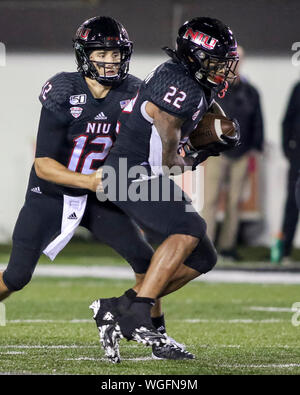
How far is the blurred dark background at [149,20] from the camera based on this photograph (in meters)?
11.2

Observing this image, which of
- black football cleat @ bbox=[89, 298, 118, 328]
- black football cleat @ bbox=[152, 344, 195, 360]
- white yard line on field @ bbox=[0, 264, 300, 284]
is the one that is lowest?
white yard line on field @ bbox=[0, 264, 300, 284]

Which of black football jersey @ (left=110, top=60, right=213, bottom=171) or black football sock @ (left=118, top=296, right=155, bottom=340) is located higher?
black football jersey @ (left=110, top=60, right=213, bottom=171)

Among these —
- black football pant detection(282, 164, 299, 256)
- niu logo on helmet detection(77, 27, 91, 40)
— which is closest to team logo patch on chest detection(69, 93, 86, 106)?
niu logo on helmet detection(77, 27, 91, 40)

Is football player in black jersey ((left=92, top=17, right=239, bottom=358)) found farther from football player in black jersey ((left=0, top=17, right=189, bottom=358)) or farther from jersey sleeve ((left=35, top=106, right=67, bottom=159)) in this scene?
jersey sleeve ((left=35, top=106, right=67, bottom=159))

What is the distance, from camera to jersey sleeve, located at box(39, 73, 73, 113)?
430cm

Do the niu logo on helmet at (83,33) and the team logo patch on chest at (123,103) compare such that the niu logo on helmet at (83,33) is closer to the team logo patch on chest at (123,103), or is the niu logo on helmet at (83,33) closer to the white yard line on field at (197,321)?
the team logo patch on chest at (123,103)

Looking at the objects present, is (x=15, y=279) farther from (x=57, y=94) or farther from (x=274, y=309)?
(x=274, y=309)

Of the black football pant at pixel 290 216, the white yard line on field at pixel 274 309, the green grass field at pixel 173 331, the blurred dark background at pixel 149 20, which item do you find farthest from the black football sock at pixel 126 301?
the blurred dark background at pixel 149 20

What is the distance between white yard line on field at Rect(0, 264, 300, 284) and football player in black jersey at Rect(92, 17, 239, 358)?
138 inches

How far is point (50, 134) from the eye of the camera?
434cm

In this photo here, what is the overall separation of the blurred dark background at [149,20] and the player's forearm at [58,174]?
23.3 ft

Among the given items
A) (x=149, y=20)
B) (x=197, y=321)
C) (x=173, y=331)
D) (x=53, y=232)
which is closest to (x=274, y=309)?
(x=197, y=321)

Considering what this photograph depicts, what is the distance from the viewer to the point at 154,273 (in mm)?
4035

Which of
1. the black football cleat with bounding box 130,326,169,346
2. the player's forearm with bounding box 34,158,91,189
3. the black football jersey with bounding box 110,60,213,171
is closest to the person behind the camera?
the black football cleat with bounding box 130,326,169,346
